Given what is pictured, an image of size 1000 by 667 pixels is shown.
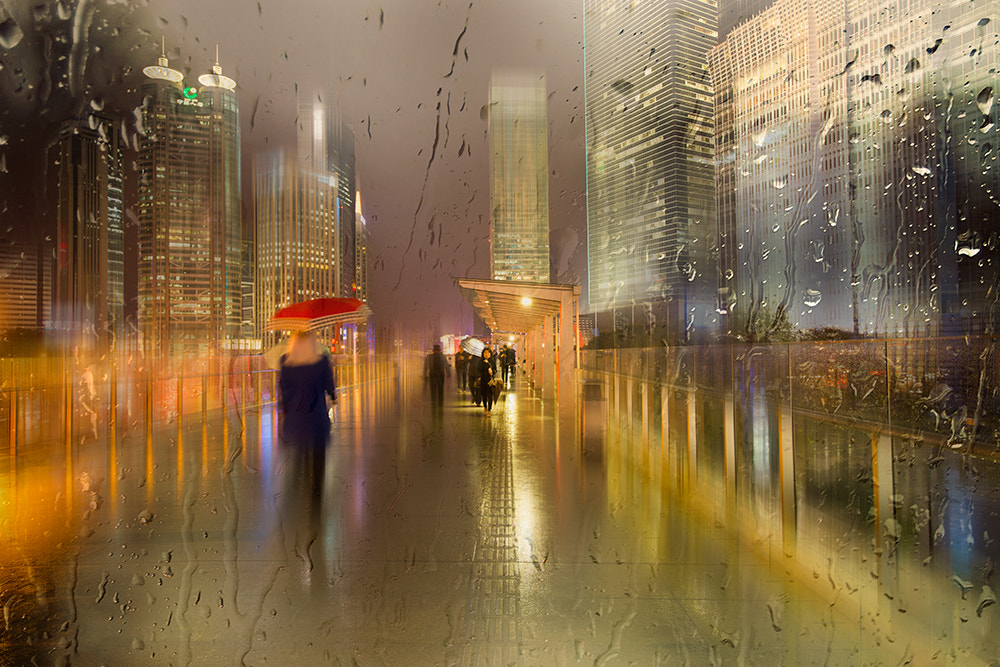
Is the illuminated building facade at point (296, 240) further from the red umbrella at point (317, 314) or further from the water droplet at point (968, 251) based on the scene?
the water droplet at point (968, 251)

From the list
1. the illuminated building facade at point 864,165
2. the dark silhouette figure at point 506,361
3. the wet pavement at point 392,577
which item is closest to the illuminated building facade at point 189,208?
the wet pavement at point 392,577

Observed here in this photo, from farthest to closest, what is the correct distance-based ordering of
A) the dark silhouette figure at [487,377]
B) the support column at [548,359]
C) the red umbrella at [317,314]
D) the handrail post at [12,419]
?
the support column at [548,359]
the dark silhouette figure at [487,377]
the handrail post at [12,419]
the red umbrella at [317,314]

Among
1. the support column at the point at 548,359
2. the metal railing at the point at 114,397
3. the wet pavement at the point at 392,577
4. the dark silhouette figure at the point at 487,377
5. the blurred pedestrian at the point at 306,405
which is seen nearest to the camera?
the wet pavement at the point at 392,577

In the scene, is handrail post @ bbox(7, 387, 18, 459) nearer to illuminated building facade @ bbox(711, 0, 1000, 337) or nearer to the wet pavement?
the wet pavement

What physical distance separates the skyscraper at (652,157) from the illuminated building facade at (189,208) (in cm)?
518

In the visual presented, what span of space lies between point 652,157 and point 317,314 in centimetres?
735

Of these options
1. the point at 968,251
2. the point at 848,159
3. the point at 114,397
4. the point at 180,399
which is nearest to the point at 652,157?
the point at 848,159

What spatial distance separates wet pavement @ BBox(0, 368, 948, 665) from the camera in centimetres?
282

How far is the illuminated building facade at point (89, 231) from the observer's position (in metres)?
10.1

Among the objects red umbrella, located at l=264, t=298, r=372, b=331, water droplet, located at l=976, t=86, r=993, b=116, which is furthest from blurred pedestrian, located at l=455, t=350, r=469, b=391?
water droplet, located at l=976, t=86, r=993, b=116

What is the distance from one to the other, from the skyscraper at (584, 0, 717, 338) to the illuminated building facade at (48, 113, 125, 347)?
6.82 m

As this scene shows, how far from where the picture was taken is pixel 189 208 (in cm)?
1403

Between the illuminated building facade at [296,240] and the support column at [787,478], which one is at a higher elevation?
the illuminated building facade at [296,240]

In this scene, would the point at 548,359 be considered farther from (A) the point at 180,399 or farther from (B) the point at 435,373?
(A) the point at 180,399
